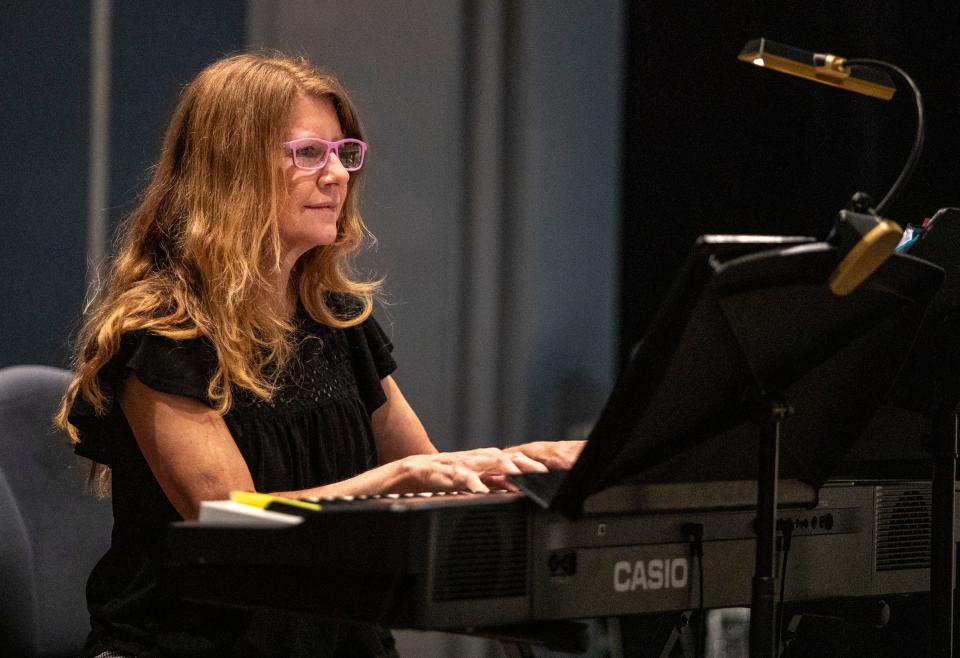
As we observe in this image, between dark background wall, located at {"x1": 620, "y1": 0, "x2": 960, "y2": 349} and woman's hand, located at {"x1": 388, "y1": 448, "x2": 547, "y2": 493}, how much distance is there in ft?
6.30

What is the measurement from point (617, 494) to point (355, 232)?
103 cm

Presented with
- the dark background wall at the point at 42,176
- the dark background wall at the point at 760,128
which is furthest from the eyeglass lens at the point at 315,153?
the dark background wall at the point at 760,128

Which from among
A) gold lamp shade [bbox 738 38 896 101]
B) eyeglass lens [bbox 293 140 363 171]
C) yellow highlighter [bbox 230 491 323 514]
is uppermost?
gold lamp shade [bbox 738 38 896 101]

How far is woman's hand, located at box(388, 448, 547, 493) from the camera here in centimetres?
148

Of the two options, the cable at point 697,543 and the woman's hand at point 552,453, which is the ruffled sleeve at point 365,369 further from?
the cable at point 697,543

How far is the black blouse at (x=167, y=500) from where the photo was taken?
5.67 feet

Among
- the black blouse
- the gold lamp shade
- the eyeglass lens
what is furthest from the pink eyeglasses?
the gold lamp shade

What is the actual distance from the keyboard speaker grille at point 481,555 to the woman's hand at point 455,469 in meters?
0.19

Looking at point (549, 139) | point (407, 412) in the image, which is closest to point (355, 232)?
point (407, 412)

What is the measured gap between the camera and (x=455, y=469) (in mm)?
1479

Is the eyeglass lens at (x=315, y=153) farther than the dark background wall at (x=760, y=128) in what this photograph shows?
No

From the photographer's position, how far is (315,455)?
77.7 inches

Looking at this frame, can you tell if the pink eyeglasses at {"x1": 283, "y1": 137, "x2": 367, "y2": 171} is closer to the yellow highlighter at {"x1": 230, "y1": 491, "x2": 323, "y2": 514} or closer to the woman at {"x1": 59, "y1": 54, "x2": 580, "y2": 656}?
the woman at {"x1": 59, "y1": 54, "x2": 580, "y2": 656}

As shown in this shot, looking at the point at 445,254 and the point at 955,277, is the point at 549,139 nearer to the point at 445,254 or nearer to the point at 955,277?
the point at 445,254
